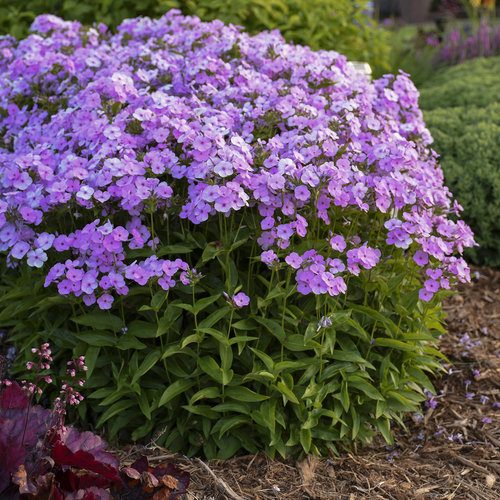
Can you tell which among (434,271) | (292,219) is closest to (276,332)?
(292,219)

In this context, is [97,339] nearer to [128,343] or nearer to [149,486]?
[128,343]

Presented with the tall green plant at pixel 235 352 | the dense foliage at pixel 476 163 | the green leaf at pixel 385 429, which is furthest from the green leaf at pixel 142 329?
the dense foliage at pixel 476 163

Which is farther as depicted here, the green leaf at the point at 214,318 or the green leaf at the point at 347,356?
the green leaf at the point at 347,356

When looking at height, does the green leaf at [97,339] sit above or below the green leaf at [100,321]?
below

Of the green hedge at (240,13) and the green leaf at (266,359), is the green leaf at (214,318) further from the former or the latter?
the green hedge at (240,13)

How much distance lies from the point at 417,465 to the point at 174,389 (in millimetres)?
957

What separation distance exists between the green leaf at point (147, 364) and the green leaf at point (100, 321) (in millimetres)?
156

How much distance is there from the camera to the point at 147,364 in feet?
8.82

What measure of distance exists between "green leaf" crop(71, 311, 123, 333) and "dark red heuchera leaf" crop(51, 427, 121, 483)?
554 mm

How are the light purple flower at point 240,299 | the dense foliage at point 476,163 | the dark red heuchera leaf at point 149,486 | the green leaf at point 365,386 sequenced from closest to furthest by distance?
the dark red heuchera leaf at point 149,486
the light purple flower at point 240,299
the green leaf at point 365,386
the dense foliage at point 476,163

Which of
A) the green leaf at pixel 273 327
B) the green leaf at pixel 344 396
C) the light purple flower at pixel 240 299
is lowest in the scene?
the green leaf at pixel 344 396

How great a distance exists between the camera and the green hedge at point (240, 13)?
5.04 metres

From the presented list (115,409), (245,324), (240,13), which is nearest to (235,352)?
(245,324)

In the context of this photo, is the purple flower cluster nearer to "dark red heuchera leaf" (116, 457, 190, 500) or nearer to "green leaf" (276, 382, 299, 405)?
"green leaf" (276, 382, 299, 405)
